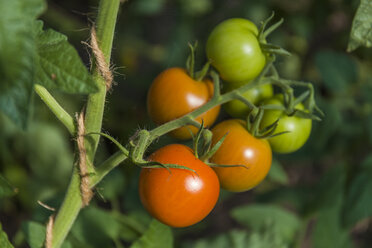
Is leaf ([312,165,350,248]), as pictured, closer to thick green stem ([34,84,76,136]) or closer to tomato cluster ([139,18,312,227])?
Result: tomato cluster ([139,18,312,227])

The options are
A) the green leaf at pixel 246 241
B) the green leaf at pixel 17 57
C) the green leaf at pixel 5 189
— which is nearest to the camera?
the green leaf at pixel 17 57

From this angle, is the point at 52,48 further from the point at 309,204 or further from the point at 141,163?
the point at 309,204

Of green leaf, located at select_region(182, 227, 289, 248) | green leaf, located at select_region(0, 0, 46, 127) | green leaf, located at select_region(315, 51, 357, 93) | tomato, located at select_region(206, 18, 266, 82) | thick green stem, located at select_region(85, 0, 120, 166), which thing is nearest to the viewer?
green leaf, located at select_region(0, 0, 46, 127)

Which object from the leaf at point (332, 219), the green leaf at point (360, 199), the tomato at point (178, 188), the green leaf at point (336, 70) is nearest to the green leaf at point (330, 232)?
the leaf at point (332, 219)

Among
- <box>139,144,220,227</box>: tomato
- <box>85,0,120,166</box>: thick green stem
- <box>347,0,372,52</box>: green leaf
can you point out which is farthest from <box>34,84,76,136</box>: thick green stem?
<box>347,0,372,52</box>: green leaf

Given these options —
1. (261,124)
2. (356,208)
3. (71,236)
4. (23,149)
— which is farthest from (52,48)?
(23,149)

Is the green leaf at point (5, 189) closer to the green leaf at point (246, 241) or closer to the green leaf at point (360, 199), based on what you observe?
the green leaf at point (246, 241)
